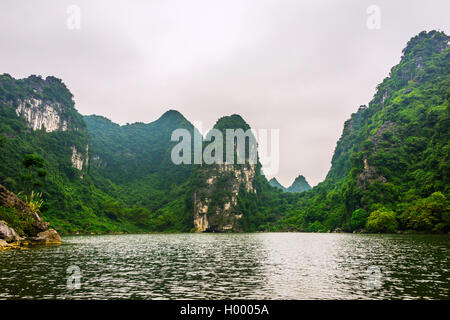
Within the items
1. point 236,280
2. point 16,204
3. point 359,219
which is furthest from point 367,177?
point 236,280

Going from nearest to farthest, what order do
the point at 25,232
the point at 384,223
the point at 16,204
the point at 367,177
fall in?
the point at 25,232 → the point at 16,204 → the point at 384,223 → the point at 367,177

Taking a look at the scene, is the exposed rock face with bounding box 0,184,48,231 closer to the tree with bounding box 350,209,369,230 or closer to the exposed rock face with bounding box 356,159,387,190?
the tree with bounding box 350,209,369,230

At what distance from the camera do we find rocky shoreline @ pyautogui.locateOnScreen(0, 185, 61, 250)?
52531 mm

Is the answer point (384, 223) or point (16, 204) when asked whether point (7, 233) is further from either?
point (384, 223)

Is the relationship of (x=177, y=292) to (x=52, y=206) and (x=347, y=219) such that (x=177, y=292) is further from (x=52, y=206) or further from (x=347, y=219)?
(x=52, y=206)

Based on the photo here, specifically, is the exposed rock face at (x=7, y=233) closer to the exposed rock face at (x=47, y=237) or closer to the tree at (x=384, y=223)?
the exposed rock face at (x=47, y=237)

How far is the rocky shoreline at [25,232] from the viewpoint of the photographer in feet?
172

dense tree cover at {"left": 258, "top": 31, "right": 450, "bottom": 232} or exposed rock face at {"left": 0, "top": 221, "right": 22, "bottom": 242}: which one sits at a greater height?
dense tree cover at {"left": 258, "top": 31, "right": 450, "bottom": 232}

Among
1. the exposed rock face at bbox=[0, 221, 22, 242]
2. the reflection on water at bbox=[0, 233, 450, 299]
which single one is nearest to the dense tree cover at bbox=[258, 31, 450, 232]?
the reflection on water at bbox=[0, 233, 450, 299]

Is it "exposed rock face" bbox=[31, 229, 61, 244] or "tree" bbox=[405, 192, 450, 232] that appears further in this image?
"tree" bbox=[405, 192, 450, 232]

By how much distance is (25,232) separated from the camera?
61.5 metres

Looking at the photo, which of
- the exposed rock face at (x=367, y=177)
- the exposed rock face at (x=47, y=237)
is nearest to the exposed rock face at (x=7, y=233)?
the exposed rock face at (x=47, y=237)

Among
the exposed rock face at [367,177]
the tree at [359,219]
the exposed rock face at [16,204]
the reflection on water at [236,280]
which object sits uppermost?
the exposed rock face at [367,177]

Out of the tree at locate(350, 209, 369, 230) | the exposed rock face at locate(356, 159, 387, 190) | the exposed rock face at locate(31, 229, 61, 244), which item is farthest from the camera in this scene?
the exposed rock face at locate(356, 159, 387, 190)
